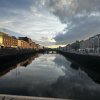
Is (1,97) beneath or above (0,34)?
beneath

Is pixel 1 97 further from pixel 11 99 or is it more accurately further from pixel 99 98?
pixel 99 98

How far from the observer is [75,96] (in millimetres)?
24625

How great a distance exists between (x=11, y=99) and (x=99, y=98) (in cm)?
1469

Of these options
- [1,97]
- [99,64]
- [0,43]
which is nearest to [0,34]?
[0,43]

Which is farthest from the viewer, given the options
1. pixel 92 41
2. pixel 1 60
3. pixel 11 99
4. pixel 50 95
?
pixel 92 41

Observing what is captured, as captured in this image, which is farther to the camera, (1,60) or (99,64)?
(1,60)

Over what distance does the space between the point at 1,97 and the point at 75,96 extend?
1444 centimetres

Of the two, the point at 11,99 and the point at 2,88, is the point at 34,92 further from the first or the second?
the point at 11,99

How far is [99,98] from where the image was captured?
78.5 ft

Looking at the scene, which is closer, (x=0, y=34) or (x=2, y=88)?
(x=2, y=88)

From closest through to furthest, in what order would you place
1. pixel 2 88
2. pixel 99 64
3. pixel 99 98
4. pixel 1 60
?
pixel 99 98 < pixel 2 88 < pixel 99 64 < pixel 1 60

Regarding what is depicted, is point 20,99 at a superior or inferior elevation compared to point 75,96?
superior

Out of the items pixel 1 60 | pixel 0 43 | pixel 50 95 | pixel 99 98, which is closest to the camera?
pixel 99 98

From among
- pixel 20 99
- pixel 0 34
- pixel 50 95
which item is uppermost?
pixel 0 34
